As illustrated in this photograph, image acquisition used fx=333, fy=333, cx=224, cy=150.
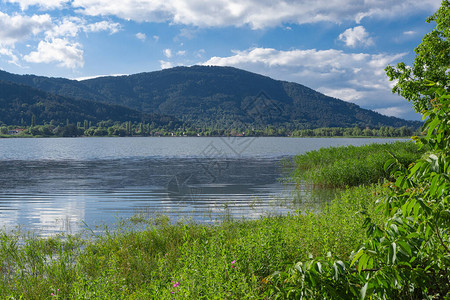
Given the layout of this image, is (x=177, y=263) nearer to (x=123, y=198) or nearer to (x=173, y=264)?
(x=173, y=264)

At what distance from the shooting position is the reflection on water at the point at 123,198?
14773mm

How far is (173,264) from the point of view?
7484mm

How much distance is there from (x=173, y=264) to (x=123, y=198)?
1344 cm

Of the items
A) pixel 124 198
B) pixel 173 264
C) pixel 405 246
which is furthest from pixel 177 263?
pixel 124 198

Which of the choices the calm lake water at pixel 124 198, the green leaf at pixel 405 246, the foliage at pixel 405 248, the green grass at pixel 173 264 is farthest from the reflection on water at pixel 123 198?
the green leaf at pixel 405 246

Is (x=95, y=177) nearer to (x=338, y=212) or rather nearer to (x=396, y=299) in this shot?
(x=338, y=212)

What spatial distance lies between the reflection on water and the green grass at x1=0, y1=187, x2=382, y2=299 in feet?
13.1

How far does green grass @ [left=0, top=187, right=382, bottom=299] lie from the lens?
5.01 metres

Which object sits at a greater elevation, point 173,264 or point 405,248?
point 405,248

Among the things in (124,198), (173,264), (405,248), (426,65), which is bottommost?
(124,198)

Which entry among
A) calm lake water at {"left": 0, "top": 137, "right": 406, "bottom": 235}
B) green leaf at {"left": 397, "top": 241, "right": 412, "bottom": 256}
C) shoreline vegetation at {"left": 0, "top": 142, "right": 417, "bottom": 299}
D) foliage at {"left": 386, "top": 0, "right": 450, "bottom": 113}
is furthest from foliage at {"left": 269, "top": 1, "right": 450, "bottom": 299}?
foliage at {"left": 386, "top": 0, "right": 450, "bottom": 113}

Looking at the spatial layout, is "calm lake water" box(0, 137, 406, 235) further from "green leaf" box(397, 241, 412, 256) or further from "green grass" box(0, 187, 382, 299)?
"green leaf" box(397, 241, 412, 256)

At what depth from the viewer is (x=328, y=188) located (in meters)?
21.4

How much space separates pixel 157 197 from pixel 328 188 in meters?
10.8
